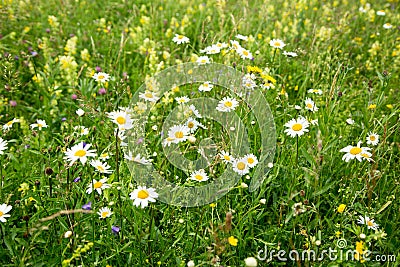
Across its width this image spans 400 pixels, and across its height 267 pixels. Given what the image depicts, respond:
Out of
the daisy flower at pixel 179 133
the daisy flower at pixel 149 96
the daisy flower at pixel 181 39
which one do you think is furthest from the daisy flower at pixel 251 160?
the daisy flower at pixel 181 39

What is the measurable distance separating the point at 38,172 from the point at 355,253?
4.86 ft

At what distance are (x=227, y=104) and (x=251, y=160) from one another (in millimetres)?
339

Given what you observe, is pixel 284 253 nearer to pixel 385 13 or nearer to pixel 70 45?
pixel 70 45

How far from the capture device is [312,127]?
2328 mm

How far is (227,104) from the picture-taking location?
2.17 meters

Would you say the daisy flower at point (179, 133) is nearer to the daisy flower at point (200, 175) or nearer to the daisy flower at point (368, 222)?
the daisy flower at point (200, 175)

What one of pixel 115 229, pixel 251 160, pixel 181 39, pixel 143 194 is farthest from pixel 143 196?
pixel 181 39

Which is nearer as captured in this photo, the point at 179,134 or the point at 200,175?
the point at 200,175

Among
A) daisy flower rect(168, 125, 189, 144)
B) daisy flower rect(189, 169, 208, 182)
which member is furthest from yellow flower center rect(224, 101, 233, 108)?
daisy flower rect(189, 169, 208, 182)

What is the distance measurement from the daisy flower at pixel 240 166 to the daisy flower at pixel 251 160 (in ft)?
0.08

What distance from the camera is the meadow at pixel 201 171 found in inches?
66.1

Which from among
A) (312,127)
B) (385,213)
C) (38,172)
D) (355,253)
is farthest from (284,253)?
(38,172)

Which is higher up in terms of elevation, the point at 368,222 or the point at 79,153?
the point at 79,153

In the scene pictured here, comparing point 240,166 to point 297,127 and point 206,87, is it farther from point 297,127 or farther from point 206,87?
point 206,87
